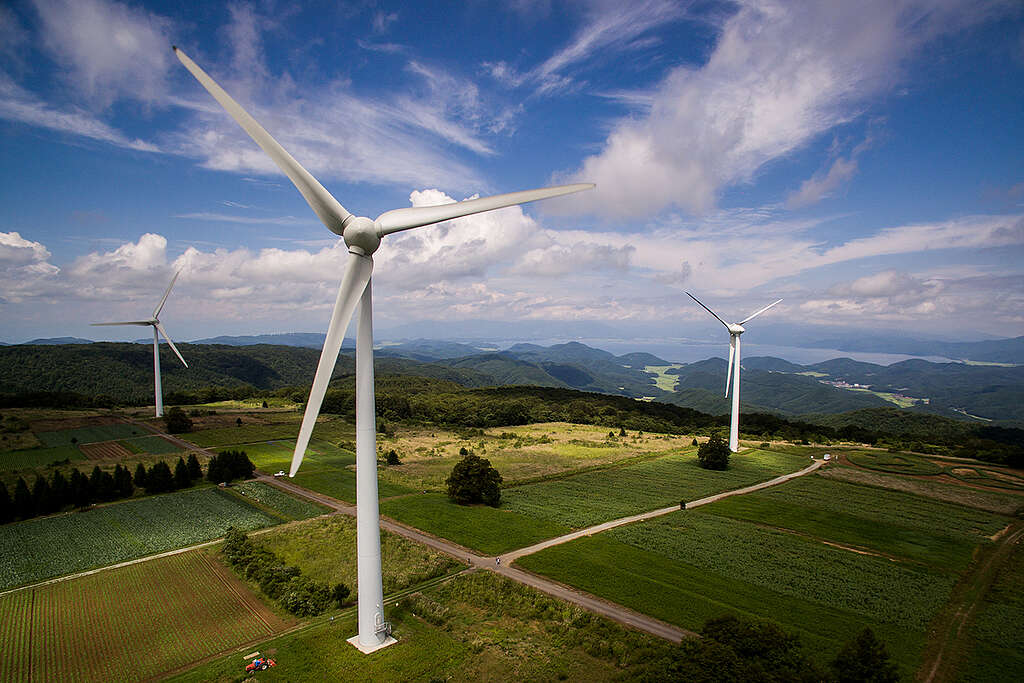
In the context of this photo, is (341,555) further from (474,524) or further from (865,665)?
(865,665)

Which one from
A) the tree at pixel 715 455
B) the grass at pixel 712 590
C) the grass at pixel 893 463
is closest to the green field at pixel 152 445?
the grass at pixel 712 590

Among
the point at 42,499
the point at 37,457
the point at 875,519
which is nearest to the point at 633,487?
the point at 875,519

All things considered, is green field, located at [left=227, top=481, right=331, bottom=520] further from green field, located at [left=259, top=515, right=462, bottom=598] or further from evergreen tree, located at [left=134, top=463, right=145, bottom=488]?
evergreen tree, located at [left=134, top=463, right=145, bottom=488]

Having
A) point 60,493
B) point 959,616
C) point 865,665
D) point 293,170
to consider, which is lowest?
point 60,493

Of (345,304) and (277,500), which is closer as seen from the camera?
(345,304)

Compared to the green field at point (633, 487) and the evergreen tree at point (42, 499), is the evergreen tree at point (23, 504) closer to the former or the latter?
the evergreen tree at point (42, 499)

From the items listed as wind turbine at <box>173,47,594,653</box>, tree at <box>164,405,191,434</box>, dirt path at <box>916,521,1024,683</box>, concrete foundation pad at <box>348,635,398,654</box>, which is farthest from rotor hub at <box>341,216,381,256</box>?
tree at <box>164,405,191,434</box>
